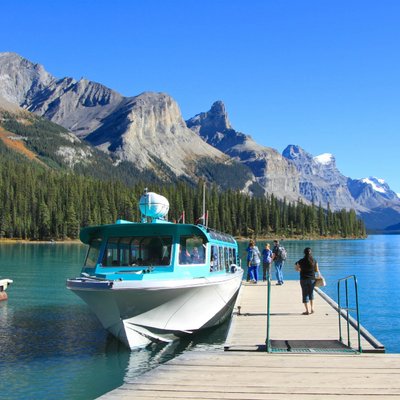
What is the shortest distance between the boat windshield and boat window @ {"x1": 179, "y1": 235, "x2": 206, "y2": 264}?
51 centimetres

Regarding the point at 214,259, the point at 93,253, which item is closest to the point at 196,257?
the point at 214,259

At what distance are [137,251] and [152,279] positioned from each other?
222cm

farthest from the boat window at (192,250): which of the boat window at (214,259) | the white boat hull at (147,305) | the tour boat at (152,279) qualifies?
the white boat hull at (147,305)

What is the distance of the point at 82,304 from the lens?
104 feet

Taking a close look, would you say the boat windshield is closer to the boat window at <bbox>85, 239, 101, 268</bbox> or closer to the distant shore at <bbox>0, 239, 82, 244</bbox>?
the boat window at <bbox>85, 239, 101, 268</bbox>

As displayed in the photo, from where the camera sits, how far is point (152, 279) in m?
18.6

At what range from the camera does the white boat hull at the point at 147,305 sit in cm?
1792

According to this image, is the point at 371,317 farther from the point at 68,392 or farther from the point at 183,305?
the point at 68,392

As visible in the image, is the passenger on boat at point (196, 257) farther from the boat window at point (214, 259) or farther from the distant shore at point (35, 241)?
the distant shore at point (35, 241)

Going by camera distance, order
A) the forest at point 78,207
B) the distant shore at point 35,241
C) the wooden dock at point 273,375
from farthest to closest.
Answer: the forest at point 78,207 < the distant shore at point 35,241 < the wooden dock at point 273,375

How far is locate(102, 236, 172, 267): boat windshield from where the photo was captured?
20.2m

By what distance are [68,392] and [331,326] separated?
916cm

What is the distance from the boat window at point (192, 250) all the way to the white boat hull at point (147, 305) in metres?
0.97

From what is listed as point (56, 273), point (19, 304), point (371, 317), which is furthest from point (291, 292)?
point (56, 273)
